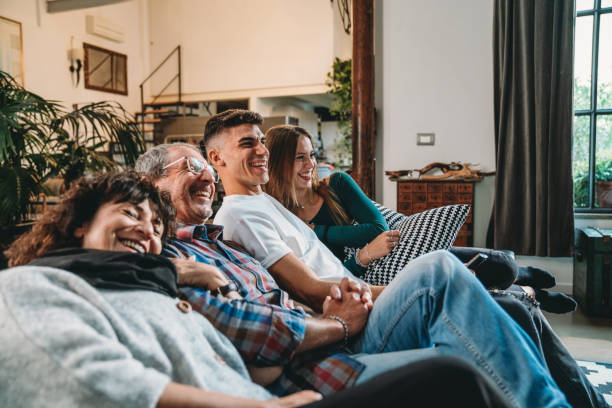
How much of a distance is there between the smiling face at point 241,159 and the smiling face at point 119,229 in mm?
728

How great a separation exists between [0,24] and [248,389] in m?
8.20

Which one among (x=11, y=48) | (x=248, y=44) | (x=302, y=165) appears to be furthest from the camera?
(x=248, y=44)

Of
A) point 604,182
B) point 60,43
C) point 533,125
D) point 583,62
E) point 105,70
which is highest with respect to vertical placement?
point 60,43

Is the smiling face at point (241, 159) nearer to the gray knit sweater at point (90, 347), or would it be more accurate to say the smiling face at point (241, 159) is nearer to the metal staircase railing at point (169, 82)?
the gray knit sweater at point (90, 347)

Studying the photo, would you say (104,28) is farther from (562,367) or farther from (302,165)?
(562,367)

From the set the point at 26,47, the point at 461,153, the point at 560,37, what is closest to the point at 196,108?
the point at 26,47

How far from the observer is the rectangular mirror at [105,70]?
27.8 feet

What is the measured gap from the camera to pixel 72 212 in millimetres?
1003

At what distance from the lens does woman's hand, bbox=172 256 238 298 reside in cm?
107

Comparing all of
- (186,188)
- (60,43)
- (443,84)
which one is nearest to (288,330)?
(186,188)

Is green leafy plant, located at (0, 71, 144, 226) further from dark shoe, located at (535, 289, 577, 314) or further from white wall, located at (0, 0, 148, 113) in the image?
white wall, located at (0, 0, 148, 113)

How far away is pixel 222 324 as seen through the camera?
1017 mm

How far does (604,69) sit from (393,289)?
372 cm

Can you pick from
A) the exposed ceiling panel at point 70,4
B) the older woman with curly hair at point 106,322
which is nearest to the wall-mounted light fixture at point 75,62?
the exposed ceiling panel at point 70,4
